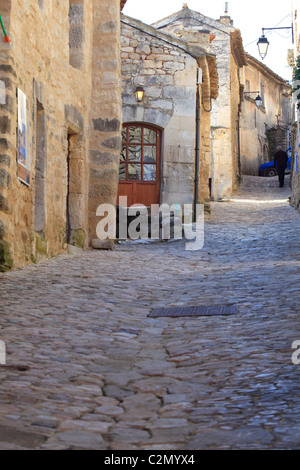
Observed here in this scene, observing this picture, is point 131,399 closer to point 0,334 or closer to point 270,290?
point 0,334

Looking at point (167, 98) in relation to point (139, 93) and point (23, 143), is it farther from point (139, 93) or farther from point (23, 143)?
point (23, 143)

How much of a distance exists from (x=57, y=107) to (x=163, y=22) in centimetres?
1879

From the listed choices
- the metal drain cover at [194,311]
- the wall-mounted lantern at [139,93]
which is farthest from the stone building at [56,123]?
the wall-mounted lantern at [139,93]

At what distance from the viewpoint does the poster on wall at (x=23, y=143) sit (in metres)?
6.94

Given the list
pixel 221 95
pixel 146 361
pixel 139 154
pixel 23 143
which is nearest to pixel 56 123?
pixel 23 143

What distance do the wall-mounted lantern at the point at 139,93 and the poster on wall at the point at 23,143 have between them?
762cm

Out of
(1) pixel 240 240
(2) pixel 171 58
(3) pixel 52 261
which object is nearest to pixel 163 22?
(2) pixel 171 58

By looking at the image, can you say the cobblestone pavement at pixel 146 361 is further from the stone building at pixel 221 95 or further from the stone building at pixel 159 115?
the stone building at pixel 221 95

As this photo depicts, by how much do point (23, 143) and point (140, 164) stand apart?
27.8 ft

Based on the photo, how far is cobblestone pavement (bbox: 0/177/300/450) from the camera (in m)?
2.53

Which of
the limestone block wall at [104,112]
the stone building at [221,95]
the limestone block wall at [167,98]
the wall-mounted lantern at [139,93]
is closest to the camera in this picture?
the limestone block wall at [104,112]

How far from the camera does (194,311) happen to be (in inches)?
200

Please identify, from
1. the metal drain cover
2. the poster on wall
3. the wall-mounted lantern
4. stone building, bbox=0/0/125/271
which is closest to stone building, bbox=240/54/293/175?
the wall-mounted lantern

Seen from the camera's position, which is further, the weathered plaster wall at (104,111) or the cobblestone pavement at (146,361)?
the weathered plaster wall at (104,111)
